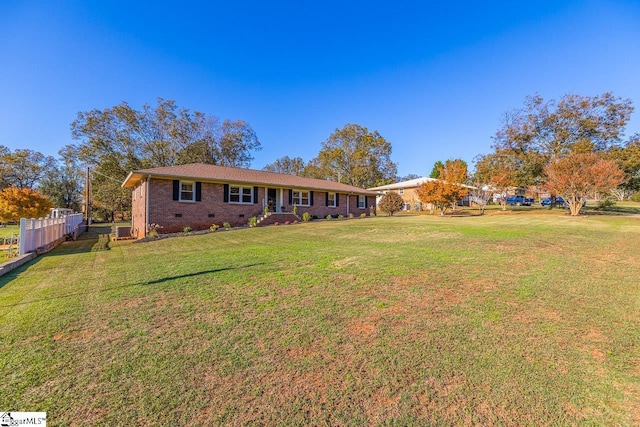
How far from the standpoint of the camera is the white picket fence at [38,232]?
9531 millimetres

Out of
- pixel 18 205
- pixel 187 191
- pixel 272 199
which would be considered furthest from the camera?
pixel 272 199

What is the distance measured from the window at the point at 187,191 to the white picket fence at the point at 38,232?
566cm

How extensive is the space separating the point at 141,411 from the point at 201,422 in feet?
1.67

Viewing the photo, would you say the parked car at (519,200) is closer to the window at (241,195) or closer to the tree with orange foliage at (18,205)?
the window at (241,195)

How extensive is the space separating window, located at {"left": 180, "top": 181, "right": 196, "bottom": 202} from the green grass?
1049 centimetres

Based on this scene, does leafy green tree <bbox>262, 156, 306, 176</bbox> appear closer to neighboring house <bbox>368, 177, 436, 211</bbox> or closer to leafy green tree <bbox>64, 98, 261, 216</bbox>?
neighboring house <bbox>368, 177, 436, 211</bbox>

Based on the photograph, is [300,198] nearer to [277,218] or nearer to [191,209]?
[277,218]

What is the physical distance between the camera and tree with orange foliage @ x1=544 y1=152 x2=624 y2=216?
19.0 metres

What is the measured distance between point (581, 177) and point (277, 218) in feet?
70.0

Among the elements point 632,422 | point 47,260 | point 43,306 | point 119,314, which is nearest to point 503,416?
point 632,422

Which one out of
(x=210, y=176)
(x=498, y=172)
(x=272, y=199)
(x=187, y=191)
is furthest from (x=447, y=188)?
(x=187, y=191)

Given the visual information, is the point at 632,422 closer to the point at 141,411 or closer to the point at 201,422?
the point at 201,422

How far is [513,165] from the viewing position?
30297 millimetres

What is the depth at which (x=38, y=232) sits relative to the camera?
1071 cm
